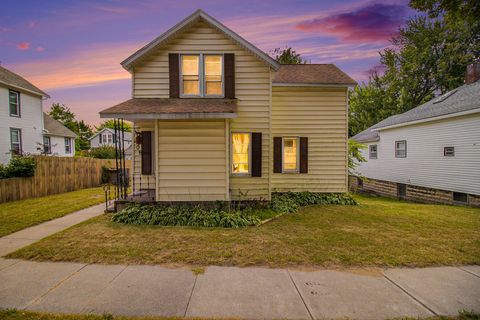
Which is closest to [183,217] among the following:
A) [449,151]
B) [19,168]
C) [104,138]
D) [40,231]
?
[40,231]

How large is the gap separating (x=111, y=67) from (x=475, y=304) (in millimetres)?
20200

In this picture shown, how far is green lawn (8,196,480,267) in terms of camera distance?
4.46 m

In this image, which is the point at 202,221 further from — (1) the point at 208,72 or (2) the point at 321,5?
(2) the point at 321,5

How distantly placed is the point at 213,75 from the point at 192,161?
3353mm

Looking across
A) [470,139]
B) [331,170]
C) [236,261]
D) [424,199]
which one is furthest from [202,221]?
[424,199]

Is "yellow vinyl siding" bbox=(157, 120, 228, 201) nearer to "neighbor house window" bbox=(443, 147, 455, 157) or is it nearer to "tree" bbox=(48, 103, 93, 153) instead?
"neighbor house window" bbox=(443, 147, 455, 157)

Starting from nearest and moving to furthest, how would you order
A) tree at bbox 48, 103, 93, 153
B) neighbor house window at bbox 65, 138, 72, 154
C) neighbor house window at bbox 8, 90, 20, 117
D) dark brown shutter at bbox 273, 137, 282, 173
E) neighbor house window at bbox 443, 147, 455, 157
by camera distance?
dark brown shutter at bbox 273, 137, 282, 173 < neighbor house window at bbox 443, 147, 455, 157 < neighbor house window at bbox 8, 90, 20, 117 < neighbor house window at bbox 65, 138, 72, 154 < tree at bbox 48, 103, 93, 153

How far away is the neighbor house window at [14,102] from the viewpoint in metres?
16.4

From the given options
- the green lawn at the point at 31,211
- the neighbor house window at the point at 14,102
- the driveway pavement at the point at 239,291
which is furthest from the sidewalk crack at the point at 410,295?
the neighbor house window at the point at 14,102

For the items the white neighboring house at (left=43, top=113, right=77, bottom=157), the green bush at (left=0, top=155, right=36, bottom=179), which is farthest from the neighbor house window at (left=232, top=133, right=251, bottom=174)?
the white neighboring house at (left=43, top=113, right=77, bottom=157)

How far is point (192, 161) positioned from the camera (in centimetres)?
790

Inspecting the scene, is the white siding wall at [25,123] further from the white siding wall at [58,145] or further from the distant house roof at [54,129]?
the white siding wall at [58,145]

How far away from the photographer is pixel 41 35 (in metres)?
17.1

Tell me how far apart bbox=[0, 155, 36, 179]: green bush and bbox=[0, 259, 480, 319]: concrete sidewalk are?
32.3ft
